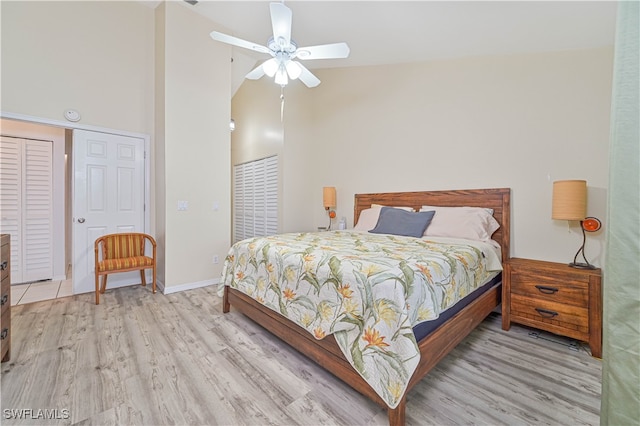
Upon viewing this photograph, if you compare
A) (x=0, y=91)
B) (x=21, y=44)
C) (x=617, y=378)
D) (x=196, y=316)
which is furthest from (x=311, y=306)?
(x=21, y=44)

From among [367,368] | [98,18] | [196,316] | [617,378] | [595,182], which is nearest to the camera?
[617,378]

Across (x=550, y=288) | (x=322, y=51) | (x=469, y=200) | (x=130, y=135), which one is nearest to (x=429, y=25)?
(x=322, y=51)

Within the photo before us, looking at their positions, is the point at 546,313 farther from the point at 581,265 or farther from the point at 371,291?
the point at 371,291

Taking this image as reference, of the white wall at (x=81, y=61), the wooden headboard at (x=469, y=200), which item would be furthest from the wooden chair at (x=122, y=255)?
the wooden headboard at (x=469, y=200)

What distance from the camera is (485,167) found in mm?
2830

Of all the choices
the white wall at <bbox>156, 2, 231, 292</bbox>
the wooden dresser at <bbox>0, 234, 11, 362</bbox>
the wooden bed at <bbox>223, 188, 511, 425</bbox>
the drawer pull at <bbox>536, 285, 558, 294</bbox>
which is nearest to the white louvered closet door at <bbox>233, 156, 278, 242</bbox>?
the white wall at <bbox>156, 2, 231, 292</bbox>

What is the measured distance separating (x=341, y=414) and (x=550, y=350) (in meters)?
1.76

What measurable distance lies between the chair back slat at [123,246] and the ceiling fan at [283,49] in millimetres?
2596

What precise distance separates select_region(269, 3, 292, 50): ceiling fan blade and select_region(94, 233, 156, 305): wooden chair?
264cm

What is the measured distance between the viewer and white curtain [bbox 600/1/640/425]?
0.59m

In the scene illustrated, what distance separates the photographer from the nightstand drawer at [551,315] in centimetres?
196

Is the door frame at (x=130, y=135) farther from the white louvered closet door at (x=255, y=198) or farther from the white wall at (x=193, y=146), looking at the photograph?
the white louvered closet door at (x=255, y=198)

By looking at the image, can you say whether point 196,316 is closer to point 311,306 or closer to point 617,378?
point 311,306

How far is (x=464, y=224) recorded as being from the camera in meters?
2.63
